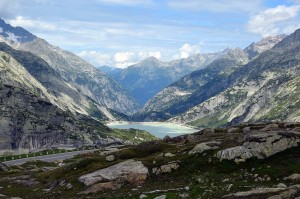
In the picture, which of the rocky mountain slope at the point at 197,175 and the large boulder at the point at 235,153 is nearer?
the rocky mountain slope at the point at 197,175

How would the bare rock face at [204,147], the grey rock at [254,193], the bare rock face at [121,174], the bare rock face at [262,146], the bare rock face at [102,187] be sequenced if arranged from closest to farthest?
the grey rock at [254,193]
the bare rock face at [102,187]
the bare rock face at [262,146]
the bare rock face at [121,174]
the bare rock face at [204,147]

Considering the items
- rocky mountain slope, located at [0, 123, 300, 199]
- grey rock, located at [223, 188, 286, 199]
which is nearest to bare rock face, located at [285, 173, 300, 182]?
rocky mountain slope, located at [0, 123, 300, 199]

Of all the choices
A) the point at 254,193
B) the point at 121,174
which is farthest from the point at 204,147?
the point at 254,193

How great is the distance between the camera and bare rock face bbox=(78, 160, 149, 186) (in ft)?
212

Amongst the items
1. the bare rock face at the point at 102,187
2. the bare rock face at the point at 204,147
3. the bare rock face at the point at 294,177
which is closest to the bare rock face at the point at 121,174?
the bare rock face at the point at 102,187

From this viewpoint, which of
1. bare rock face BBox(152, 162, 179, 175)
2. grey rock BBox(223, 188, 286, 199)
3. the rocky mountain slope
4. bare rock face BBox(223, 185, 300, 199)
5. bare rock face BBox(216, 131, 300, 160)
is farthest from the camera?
bare rock face BBox(152, 162, 179, 175)

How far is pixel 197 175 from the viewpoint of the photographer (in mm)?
59688

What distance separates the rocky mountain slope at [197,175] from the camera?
5091 centimetres

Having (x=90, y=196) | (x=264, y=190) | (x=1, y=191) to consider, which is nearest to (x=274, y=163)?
(x=264, y=190)

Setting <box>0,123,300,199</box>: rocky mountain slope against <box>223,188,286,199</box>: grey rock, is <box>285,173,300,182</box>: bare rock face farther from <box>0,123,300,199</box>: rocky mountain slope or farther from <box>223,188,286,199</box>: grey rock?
<box>223,188,286,199</box>: grey rock

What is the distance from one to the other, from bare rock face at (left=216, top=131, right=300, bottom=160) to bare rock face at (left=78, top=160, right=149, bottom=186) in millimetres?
13086

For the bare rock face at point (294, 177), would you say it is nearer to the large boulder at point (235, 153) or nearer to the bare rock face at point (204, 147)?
the large boulder at point (235, 153)

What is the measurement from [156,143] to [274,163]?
1431 inches

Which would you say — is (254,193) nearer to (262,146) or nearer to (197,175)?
(197,175)
